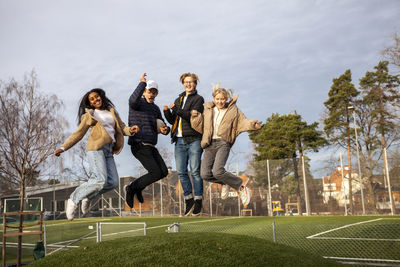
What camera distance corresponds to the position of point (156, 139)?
5008 mm

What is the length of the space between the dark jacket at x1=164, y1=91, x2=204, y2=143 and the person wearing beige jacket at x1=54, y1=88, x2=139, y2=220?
0.56 metres

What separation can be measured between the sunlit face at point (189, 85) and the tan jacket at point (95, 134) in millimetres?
1025

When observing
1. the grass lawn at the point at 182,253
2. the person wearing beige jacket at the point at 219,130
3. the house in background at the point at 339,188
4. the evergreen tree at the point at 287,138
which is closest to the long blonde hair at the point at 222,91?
the person wearing beige jacket at the point at 219,130

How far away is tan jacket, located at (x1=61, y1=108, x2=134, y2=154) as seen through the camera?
15.0 feet

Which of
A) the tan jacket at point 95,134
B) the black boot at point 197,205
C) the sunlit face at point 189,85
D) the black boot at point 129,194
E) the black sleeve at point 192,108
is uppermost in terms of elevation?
the sunlit face at point 189,85

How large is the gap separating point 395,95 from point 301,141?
9.65 meters

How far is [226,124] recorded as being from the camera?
4832 mm

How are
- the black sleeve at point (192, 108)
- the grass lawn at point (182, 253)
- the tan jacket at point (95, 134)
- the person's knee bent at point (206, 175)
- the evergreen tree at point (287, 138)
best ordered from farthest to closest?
the evergreen tree at point (287, 138)
the grass lawn at point (182, 253)
the black sleeve at point (192, 108)
the person's knee bent at point (206, 175)
the tan jacket at point (95, 134)

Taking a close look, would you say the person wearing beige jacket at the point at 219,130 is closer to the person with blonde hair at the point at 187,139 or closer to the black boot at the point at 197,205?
the person with blonde hair at the point at 187,139

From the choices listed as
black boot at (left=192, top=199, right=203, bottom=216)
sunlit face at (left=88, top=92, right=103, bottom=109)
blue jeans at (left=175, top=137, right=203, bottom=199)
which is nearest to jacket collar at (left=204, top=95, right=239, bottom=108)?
blue jeans at (left=175, top=137, right=203, bottom=199)

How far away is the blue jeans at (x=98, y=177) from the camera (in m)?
4.33

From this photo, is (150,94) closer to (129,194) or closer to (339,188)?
(129,194)

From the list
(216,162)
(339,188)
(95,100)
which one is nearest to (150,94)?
(95,100)

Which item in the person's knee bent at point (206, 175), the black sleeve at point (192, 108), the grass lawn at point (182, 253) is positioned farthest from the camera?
the grass lawn at point (182, 253)
